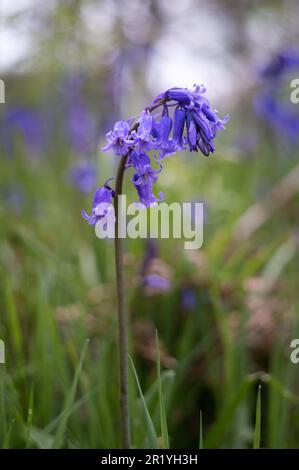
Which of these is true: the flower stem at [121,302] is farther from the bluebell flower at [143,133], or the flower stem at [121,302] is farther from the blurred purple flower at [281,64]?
the blurred purple flower at [281,64]

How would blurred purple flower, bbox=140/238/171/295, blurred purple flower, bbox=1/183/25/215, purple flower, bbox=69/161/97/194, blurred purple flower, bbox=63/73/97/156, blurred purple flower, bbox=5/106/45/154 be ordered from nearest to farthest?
blurred purple flower, bbox=140/238/171/295, purple flower, bbox=69/161/97/194, blurred purple flower, bbox=1/183/25/215, blurred purple flower, bbox=63/73/97/156, blurred purple flower, bbox=5/106/45/154

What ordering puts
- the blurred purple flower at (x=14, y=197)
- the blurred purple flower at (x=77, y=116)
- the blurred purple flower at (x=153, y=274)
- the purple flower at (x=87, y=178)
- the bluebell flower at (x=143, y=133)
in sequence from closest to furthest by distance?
the bluebell flower at (x=143, y=133) < the blurred purple flower at (x=153, y=274) < the purple flower at (x=87, y=178) < the blurred purple flower at (x=14, y=197) < the blurred purple flower at (x=77, y=116)

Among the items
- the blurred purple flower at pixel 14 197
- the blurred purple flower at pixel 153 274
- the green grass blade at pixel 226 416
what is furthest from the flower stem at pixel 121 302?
the blurred purple flower at pixel 14 197

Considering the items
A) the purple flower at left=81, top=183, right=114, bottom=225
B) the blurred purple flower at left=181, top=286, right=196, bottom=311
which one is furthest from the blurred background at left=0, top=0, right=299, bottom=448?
the purple flower at left=81, top=183, right=114, bottom=225

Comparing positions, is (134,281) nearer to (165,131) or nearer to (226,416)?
(226,416)

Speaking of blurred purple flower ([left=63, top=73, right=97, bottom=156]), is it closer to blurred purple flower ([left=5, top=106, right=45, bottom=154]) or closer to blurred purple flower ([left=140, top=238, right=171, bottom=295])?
blurred purple flower ([left=5, top=106, right=45, bottom=154])

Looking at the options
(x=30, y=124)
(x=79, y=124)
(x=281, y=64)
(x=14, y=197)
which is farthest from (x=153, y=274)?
(x=30, y=124)

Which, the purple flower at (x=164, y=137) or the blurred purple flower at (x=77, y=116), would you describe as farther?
the blurred purple flower at (x=77, y=116)

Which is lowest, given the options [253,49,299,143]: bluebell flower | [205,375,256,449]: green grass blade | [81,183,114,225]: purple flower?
[205,375,256,449]: green grass blade
